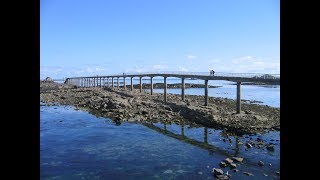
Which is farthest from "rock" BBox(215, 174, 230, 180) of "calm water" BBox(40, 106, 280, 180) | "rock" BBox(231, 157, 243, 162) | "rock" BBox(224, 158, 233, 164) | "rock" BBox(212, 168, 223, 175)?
"rock" BBox(231, 157, 243, 162)

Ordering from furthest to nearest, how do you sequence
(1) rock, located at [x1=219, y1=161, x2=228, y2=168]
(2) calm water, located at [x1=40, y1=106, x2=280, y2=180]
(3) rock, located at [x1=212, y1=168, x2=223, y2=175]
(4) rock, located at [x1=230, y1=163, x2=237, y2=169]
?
(1) rock, located at [x1=219, y1=161, x2=228, y2=168], (4) rock, located at [x1=230, y1=163, x2=237, y2=169], (2) calm water, located at [x1=40, y1=106, x2=280, y2=180], (3) rock, located at [x1=212, y1=168, x2=223, y2=175]

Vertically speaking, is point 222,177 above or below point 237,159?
below

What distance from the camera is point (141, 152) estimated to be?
18297 mm

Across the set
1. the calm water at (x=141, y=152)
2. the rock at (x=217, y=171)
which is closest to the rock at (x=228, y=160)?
the calm water at (x=141, y=152)

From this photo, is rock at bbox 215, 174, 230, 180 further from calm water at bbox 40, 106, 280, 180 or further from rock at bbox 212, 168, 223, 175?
calm water at bbox 40, 106, 280, 180

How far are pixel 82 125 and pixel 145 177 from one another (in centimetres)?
1523

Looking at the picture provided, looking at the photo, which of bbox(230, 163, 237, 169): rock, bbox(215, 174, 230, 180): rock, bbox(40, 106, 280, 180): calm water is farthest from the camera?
bbox(230, 163, 237, 169): rock

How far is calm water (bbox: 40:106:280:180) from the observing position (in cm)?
1446

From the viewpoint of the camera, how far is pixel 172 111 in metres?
33.3

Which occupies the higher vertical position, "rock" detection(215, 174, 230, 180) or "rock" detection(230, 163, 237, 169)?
"rock" detection(230, 163, 237, 169)

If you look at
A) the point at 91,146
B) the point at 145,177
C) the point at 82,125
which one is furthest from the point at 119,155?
the point at 82,125

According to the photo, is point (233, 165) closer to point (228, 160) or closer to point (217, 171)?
point (228, 160)

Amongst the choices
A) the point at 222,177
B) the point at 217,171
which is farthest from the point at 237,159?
the point at 222,177
